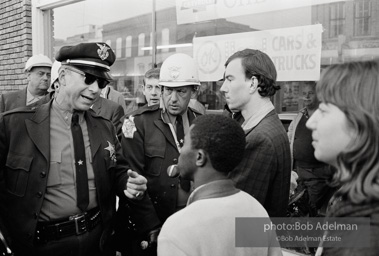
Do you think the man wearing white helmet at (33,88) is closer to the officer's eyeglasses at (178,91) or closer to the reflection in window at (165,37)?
the reflection in window at (165,37)

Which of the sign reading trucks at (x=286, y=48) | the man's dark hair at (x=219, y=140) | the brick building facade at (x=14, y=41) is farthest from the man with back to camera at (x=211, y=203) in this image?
the brick building facade at (x=14, y=41)

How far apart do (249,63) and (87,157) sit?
1.16 metres

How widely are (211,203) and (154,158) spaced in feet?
4.44

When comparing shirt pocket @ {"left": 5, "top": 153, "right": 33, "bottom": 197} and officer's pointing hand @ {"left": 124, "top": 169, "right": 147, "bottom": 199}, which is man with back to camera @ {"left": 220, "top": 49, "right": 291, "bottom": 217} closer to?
officer's pointing hand @ {"left": 124, "top": 169, "right": 147, "bottom": 199}

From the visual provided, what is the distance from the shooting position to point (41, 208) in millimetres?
2334

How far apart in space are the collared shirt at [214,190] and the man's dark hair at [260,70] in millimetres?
821

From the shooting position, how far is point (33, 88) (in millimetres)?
4945

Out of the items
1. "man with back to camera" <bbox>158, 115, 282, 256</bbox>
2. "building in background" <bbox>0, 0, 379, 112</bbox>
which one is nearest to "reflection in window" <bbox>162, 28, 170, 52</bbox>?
"building in background" <bbox>0, 0, 379, 112</bbox>

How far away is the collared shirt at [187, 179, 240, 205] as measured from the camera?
156cm

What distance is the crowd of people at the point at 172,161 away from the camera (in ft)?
4.14

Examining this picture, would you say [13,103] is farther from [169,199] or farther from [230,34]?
[169,199]

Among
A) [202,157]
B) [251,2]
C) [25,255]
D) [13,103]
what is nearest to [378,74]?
[202,157]

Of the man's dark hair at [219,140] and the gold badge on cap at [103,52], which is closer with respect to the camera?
the man's dark hair at [219,140]

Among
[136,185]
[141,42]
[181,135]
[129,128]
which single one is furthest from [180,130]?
[141,42]
